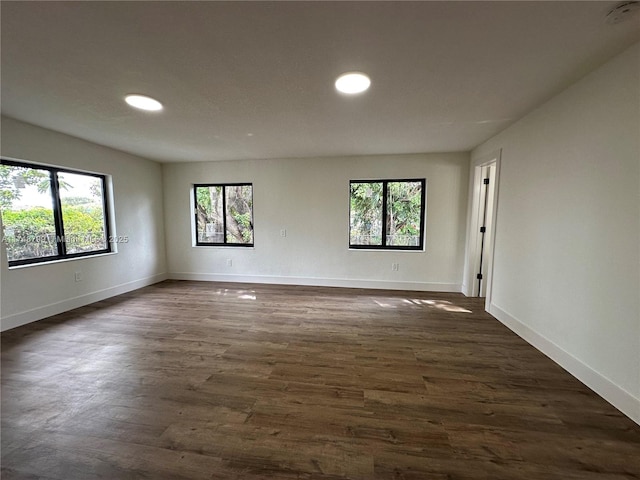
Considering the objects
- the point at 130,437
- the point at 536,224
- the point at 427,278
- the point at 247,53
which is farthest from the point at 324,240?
the point at 130,437

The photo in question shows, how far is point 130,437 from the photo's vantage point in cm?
151

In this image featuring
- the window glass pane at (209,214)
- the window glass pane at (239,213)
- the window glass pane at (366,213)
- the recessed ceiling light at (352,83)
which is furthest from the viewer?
the window glass pane at (209,214)

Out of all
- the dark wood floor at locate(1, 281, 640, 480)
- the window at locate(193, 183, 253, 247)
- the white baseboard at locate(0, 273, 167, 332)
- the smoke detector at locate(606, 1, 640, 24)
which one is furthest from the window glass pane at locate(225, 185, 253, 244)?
the smoke detector at locate(606, 1, 640, 24)

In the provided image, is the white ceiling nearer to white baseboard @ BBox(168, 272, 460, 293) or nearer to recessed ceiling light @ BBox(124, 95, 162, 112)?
recessed ceiling light @ BBox(124, 95, 162, 112)

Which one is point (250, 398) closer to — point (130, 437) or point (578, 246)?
point (130, 437)

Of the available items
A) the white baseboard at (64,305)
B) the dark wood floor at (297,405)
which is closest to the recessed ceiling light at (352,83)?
the dark wood floor at (297,405)

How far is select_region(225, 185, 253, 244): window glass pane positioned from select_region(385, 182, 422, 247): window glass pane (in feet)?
8.73

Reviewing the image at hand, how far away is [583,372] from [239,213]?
5079 mm

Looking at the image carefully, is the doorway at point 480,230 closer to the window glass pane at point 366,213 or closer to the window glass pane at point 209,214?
the window glass pane at point 366,213

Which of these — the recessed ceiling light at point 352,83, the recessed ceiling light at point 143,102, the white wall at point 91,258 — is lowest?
the white wall at point 91,258

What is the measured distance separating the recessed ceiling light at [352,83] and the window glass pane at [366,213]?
253 cm

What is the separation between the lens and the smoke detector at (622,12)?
1.31 meters

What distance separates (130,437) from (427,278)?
169 inches

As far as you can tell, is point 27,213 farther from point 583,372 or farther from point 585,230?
point 583,372
